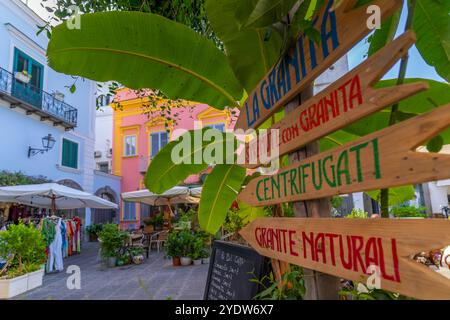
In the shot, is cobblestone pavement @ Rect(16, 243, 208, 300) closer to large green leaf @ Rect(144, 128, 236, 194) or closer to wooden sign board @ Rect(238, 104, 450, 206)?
large green leaf @ Rect(144, 128, 236, 194)

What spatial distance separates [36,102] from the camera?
44.6 ft

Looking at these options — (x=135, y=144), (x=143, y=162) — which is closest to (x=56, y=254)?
(x=143, y=162)

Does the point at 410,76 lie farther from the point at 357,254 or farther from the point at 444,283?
the point at 444,283

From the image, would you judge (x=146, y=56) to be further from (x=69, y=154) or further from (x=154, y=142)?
(x=154, y=142)

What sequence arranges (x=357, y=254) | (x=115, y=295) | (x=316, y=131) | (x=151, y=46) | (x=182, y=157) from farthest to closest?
(x=115, y=295) → (x=182, y=157) → (x=151, y=46) → (x=316, y=131) → (x=357, y=254)

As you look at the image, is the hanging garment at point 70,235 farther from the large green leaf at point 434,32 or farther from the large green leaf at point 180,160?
the large green leaf at point 434,32

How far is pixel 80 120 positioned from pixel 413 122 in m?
18.7

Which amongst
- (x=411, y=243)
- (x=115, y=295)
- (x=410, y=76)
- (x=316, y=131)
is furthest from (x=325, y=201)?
(x=115, y=295)

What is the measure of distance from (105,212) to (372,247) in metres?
20.7

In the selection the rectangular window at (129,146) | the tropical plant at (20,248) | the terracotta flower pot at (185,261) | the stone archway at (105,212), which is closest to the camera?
the tropical plant at (20,248)

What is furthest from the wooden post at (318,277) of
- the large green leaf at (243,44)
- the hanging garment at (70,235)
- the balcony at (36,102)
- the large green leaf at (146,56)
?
the balcony at (36,102)

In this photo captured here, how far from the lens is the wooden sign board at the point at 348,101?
91 centimetres

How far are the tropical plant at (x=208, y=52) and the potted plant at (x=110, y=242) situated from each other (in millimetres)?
7781

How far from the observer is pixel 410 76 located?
191 centimetres
